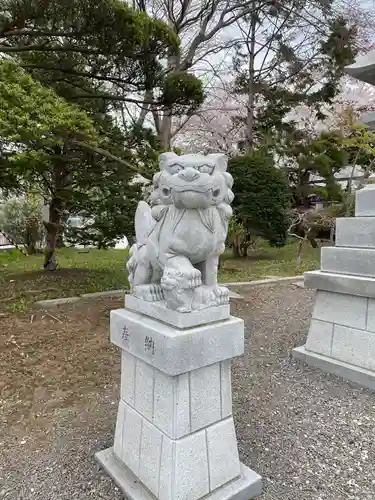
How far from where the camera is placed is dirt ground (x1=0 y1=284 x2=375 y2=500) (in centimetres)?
190

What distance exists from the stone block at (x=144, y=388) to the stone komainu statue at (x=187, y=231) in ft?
1.10

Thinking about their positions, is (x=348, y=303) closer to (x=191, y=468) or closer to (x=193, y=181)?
(x=191, y=468)

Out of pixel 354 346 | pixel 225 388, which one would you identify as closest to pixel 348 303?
pixel 354 346

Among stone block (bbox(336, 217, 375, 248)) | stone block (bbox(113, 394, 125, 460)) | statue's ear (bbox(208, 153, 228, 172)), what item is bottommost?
stone block (bbox(113, 394, 125, 460))

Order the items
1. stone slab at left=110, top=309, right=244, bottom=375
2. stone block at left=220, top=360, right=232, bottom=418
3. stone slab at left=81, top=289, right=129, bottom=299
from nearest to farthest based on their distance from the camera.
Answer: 1. stone slab at left=110, top=309, right=244, bottom=375
2. stone block at left=220, top=360, right=232, bottom=418
3. stone slab at left=81, top=289, right=129, bottom=299

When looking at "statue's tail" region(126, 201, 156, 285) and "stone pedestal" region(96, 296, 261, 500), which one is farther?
"statue's tail" region(126, 201, 156, 285)

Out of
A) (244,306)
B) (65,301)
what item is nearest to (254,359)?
(244,306)

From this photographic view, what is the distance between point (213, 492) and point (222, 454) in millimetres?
170

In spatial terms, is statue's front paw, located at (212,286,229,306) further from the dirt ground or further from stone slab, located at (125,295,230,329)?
the dirt ground

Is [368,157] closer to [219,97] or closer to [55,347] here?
[219,97]

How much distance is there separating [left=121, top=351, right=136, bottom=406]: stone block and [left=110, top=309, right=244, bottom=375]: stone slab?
0.26 feet

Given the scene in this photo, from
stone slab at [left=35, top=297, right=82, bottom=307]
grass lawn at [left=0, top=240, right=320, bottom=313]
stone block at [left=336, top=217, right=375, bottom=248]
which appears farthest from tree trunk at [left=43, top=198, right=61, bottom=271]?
stone block at [left=336, top=217, right=375, bottom=248]

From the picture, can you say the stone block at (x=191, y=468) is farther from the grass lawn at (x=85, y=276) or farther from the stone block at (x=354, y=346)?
the grass lawn at (x=85, y=276)

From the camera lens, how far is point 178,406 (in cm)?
158
